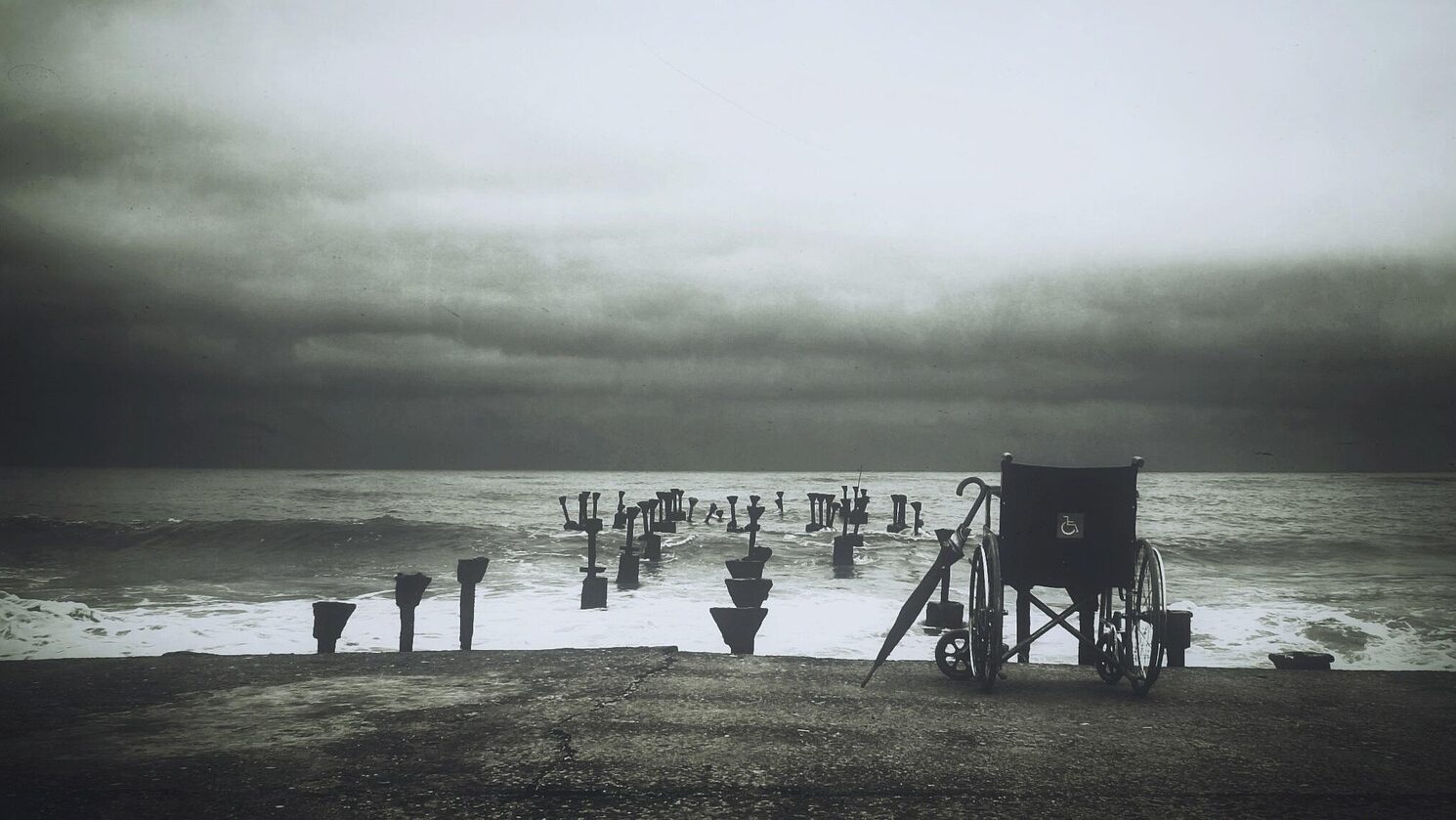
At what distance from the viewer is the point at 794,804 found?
286 centimetres

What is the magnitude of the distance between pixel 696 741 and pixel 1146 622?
2.71m

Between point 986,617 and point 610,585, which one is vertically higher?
point 986,617

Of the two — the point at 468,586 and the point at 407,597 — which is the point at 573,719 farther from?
the point at 468,586

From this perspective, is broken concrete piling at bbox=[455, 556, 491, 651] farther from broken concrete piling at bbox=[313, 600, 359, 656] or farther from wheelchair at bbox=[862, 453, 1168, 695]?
wheelchair at bbox=[862, 453, 1168, 695]

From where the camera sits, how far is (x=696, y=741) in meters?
3.58

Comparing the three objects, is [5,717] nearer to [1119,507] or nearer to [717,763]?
[717,763]

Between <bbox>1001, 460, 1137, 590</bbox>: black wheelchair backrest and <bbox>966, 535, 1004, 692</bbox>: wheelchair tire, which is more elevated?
<bbox>1001, 460, 1137, 590</bbox>: black wheelchair backrest

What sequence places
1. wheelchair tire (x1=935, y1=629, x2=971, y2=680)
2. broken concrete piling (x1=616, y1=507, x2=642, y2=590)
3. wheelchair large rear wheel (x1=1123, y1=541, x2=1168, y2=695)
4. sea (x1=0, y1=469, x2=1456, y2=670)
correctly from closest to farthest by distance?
wheelchair large rear wheel (x1=1123, y1=541, x2=1168, y2=695) < wheelchair tire (x1=935, y1=629, x2=971, y2=680) < sea (x1=0, y1=469, x2=1456, y2=670) < broken concrete piling (x1=616, y1=507, x2=642, y2=590)

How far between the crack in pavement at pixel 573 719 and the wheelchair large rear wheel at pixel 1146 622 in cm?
262

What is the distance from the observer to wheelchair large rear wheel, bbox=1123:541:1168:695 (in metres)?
4.44

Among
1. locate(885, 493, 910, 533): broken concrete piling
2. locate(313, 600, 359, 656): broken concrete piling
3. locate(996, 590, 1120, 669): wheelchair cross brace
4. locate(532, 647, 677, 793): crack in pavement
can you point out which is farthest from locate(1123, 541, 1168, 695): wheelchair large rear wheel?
locate(885, 493, 910, 533): broken concrete piling

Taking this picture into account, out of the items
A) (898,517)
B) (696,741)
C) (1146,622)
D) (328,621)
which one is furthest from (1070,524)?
(898,517)

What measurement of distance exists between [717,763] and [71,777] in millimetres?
2344

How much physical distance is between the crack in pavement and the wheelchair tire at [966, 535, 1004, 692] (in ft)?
5.88
